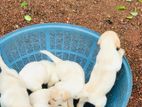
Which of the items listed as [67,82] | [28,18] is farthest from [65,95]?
[28,18]

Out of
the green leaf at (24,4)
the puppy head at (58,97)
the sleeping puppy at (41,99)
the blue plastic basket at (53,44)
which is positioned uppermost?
the green leaf at (24,4)

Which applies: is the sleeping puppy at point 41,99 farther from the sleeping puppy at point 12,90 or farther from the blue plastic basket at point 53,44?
the blue plastic basket at point 53,44

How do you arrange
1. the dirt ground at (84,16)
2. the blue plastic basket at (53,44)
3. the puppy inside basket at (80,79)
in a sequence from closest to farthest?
Result: 1. the puppy inside basket at (80,79)
2. the blue plastic basket at (53,44)
3. the dirt ground at (84,16)

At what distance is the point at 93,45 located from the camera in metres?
2.58

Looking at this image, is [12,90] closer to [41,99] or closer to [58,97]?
[41,99]

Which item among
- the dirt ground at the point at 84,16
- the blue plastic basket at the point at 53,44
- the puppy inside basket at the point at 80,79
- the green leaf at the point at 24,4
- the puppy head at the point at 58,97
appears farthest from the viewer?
the green leaf at the point at 24,4

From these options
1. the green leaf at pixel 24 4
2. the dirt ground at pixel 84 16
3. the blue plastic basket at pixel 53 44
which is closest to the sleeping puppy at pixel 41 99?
the blue plastic basket at pixel 53 44

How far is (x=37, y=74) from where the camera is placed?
2383 millimetres

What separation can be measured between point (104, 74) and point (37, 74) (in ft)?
1.18

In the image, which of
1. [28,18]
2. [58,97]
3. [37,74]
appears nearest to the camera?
[58,97]

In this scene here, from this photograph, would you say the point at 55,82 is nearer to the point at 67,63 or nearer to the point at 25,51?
the point at 67,63

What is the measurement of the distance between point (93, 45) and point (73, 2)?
27.1 inches

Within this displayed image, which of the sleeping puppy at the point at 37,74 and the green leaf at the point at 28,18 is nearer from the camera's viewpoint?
the sleeping puppy at the point at 37,74

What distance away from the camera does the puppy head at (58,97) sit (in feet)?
7.04
